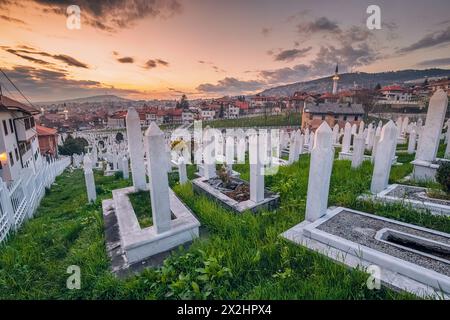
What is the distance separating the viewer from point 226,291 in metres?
2.33

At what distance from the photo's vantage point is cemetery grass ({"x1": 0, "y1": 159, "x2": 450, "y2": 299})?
7.57ft

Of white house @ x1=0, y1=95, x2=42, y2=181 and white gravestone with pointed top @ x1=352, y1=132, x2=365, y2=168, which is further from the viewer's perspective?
white house @ x1=0, y1=95, x2=42, y2=181

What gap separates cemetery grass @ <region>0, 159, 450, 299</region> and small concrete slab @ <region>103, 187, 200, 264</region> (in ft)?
0.88

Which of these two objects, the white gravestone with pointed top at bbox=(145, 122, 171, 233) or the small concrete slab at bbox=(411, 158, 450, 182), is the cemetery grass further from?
the small concrete slab at bbox=(411, 158, 450, 182)

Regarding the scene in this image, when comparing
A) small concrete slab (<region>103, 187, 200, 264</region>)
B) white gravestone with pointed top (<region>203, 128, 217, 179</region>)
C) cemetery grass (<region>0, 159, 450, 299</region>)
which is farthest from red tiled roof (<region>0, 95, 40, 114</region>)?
small concrete slab (<region>103, 187, 200, 264</region>)

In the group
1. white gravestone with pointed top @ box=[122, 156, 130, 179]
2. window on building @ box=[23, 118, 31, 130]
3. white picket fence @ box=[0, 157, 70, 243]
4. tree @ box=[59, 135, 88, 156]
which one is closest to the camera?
white picket fence @ box=[0, 157, 70, 243]

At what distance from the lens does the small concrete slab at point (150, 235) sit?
312 cm

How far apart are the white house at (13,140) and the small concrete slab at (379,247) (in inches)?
538

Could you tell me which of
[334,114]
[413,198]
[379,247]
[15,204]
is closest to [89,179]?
[15,204]

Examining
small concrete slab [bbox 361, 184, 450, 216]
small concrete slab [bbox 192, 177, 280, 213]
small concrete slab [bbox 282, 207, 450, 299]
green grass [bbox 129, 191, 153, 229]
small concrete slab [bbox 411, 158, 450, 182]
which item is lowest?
green grass [bbox 129, 191, 153, 229]

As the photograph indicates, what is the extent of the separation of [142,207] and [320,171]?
144 inches

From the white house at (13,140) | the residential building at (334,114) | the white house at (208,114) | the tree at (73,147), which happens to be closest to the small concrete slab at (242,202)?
the white house at (13,140)

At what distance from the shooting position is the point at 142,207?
14.9 feet

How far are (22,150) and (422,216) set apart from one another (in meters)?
21.5
